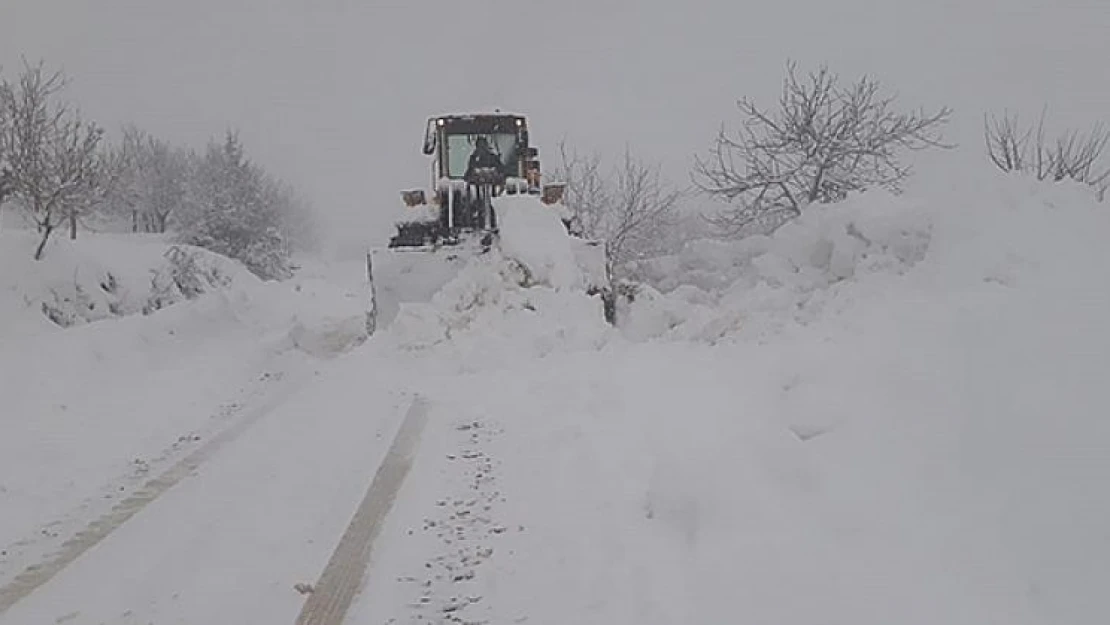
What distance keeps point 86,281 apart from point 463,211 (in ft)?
44.2

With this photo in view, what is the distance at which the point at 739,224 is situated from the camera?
21.0m

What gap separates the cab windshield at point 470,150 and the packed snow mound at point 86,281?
9.14 m

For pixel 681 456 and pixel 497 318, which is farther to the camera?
pixel 497 318


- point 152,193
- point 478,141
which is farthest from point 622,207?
point 152,193

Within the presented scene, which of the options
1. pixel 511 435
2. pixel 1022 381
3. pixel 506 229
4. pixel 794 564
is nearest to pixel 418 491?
pixel 511 435

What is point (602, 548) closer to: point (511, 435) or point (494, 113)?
point (511, 435)

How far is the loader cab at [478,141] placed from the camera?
49.4ft

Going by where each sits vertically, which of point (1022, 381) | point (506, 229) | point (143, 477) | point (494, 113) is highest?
point (494, 113)

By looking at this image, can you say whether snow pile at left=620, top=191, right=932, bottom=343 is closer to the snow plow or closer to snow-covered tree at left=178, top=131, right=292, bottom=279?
the snow plow

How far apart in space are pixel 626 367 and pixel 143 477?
4.78 metres

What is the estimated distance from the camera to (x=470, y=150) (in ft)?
49.9

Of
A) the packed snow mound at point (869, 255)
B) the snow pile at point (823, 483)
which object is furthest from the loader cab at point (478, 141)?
the snow pile at point (823, 483)

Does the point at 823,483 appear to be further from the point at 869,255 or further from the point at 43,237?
the point at 43,237

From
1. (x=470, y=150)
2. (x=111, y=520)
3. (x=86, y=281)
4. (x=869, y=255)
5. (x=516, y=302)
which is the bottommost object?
(x=111, y=520)
